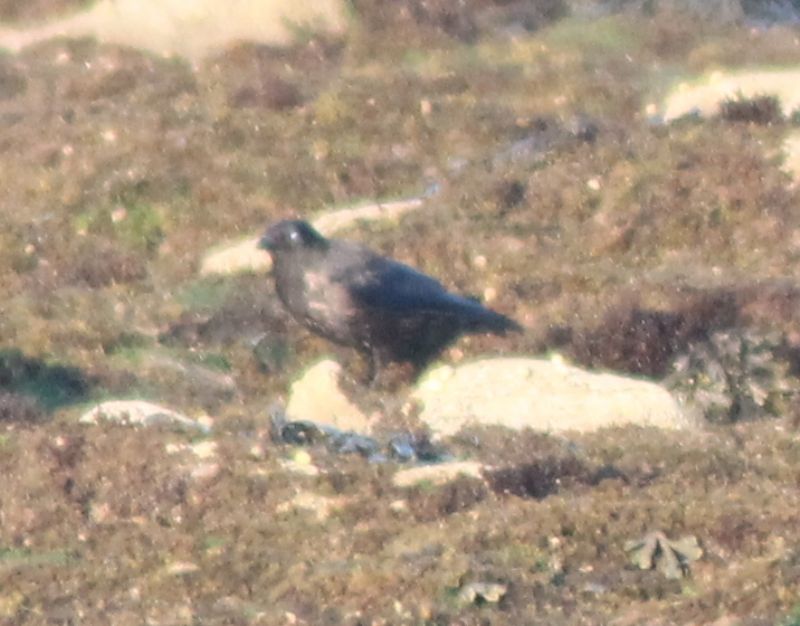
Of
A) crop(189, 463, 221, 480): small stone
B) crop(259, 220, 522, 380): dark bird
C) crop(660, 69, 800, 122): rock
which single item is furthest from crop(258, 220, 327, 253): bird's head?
crop(660, 69, 800, 122): rock

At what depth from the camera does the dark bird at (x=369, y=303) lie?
14180mm

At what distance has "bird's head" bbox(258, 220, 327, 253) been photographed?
1444 centimetres

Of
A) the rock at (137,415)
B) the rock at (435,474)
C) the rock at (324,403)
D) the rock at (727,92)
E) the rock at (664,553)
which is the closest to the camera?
the rock at (664,553)

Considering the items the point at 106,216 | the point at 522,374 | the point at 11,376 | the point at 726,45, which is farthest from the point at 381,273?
the point at 726,45

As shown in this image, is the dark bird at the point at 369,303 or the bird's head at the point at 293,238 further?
the bird's head at the point at 293,238

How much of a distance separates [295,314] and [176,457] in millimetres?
3867

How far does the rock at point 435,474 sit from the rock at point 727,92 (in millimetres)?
10191

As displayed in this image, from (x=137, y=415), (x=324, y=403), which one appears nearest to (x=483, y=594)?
(x=137, y=415)

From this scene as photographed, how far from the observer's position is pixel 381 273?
14.2 metres

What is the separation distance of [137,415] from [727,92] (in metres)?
11.3

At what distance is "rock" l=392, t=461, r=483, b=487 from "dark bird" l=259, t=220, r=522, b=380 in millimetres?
3604

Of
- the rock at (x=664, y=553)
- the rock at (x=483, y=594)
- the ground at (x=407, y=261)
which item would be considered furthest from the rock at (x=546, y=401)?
the rock at (x=483, y=594)

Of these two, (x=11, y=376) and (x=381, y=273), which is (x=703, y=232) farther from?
(x=11, y=376)

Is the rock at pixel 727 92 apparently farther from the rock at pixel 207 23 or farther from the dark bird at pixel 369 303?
the rock at pixel 207 23
